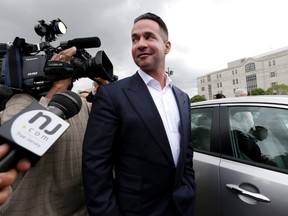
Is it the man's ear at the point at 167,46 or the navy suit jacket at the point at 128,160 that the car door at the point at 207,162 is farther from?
the man's ear at the point at 167,46

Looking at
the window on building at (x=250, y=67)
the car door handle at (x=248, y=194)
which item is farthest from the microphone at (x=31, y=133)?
the window on building at (x=250, y=67)

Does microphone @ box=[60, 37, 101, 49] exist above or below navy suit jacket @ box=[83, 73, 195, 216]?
above

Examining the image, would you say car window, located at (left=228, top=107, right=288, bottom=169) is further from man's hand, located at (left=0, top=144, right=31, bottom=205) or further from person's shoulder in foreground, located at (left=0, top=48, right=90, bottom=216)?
man's hand, located at (left=0, top=144, right=31, bottom=205)

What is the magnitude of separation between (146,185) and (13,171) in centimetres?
81

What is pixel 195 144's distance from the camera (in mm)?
2477

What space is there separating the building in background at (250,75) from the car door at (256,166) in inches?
2601

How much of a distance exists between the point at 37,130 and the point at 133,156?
718mm

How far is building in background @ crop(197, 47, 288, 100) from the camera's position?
6269cm

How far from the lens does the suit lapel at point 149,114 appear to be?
4.66 feet

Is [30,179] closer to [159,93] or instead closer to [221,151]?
[159,93]

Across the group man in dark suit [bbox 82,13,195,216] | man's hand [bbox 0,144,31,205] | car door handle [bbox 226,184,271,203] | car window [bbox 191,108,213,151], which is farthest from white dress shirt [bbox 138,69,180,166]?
man's hand [bbox 0,144,31,205]

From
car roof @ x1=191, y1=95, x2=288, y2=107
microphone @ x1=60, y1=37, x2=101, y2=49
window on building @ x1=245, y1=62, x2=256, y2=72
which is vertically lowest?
car roof @ x1=191, y1=95, x2=288, y2=107

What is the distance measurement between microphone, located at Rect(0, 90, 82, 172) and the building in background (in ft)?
222

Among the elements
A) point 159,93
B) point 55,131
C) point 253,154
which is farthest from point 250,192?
point 55,131
